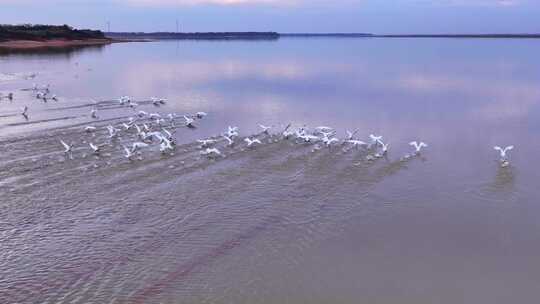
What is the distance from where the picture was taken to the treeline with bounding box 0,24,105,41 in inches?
2999

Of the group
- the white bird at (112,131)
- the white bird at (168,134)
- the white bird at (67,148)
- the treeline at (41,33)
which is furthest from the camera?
the treeline at (41,33)

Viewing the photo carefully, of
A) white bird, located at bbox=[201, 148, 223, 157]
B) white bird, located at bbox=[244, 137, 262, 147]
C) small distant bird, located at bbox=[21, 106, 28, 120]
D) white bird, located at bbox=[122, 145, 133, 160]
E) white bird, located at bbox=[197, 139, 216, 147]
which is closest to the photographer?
white bird, located at bbox=[122, 145, 133, 160]

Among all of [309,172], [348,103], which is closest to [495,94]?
[348,103]

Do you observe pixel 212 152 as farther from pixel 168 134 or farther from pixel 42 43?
pixel 42 43

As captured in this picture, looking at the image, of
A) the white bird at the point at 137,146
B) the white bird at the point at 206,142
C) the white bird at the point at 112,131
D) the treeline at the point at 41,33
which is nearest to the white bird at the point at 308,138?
the white bird at the point at 206,142

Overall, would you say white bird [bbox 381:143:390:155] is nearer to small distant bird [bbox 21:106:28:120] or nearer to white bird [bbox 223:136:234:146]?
white bird [bbox 223:136:234:146]

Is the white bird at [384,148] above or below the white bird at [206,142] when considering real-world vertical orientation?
above

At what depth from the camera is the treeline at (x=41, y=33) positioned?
7618cm

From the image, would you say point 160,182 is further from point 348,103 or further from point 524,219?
point 348,103

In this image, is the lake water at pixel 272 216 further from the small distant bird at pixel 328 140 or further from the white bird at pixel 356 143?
the white bird at pixel 356 143

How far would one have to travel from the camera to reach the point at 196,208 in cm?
1093

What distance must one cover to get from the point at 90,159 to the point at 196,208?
425 cm

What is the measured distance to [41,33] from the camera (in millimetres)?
83062

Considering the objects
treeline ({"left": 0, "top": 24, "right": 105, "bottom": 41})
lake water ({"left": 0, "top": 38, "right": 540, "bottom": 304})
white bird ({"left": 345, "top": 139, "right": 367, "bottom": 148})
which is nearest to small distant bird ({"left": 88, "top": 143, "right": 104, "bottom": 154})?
lake water ({"left": 0, "top": 38, "right": 540, "bottom": 304})
